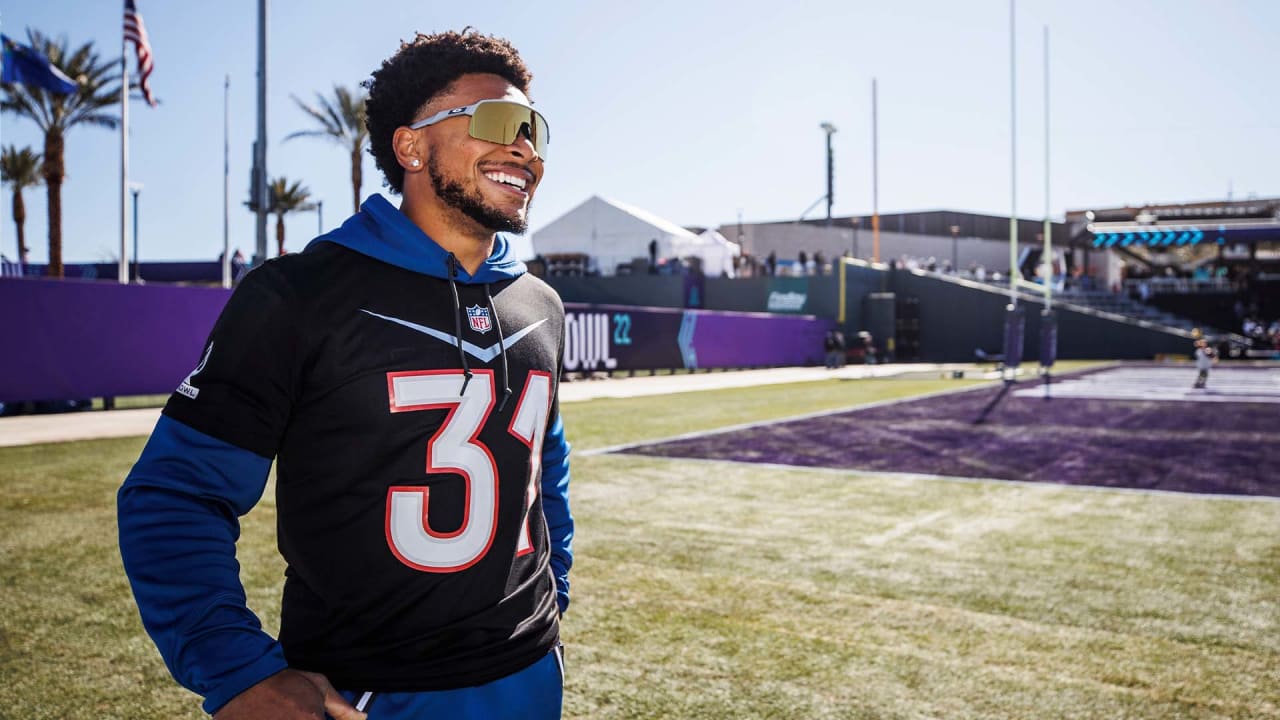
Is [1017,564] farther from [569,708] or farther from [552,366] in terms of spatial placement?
[552,366]

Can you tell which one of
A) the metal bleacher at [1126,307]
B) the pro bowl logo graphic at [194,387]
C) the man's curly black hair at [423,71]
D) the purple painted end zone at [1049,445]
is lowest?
the purple painted end zone at [1049,445]

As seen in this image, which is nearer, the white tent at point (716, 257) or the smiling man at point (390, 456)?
the smiling man at point (390, 456)

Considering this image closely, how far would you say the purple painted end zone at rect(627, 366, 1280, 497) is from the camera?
990 centimetres

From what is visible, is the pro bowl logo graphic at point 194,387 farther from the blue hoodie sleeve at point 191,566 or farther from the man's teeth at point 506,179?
the man's teeth at point 506,179

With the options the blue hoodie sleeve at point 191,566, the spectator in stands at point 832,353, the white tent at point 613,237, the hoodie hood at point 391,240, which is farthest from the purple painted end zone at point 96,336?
the white tent at point 613,237

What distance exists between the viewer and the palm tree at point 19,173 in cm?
3894

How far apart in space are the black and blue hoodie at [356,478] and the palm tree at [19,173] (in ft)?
144

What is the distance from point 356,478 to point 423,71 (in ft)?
3.02

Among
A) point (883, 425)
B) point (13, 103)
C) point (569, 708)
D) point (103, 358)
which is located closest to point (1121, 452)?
point (883, 425)

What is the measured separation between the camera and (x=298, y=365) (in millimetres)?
1746

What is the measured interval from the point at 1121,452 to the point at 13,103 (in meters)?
28.5

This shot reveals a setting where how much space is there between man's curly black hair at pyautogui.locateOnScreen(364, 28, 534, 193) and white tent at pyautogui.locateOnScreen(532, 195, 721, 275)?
131ft

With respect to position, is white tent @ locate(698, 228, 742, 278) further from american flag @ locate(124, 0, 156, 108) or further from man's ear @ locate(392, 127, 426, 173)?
man's ear @ locate(392, 127, 426, 173)

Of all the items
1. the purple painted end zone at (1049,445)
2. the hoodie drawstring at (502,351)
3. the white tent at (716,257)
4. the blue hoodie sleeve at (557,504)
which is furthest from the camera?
the white tent at (716,257)
